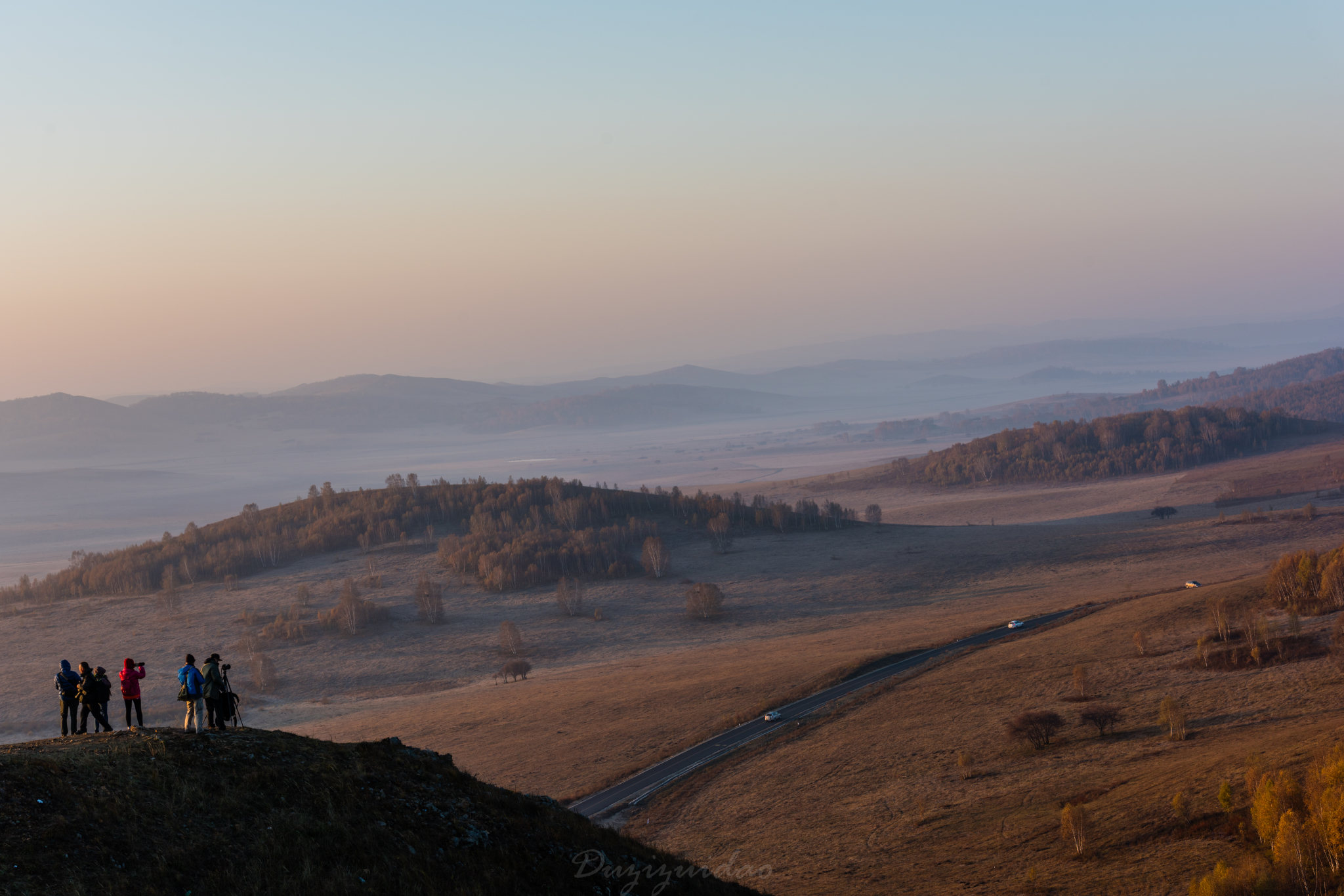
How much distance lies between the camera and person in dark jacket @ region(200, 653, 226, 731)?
75.0ft

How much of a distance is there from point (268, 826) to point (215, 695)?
5.53 m

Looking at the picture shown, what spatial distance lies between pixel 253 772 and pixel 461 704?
173 ft

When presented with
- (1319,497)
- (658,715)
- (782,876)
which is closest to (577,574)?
(658,715)

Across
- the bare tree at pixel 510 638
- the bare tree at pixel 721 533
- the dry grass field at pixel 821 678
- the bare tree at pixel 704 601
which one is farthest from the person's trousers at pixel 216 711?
the bare tree at pixel 721 533

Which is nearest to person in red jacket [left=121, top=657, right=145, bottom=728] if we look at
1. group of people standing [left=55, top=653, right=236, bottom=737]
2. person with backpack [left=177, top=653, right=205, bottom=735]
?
group of people standing [left=55, top=653, right=236, bottom=737]

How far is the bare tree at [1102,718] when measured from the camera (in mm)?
42375

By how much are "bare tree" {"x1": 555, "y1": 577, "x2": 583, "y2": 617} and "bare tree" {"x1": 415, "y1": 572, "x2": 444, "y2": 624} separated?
15996mm

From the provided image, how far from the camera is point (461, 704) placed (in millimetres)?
71062

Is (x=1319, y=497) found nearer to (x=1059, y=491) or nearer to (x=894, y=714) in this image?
(x=1059, y=491)

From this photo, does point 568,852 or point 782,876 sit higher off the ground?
point 568,852

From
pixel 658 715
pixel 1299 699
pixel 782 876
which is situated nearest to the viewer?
pixel 782 876

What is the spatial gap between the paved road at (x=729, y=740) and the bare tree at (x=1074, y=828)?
21.0 m

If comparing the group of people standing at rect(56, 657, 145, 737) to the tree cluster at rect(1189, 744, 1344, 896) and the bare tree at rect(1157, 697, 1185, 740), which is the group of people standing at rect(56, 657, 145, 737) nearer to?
the tree cluster at rect(1189, 744, 1344, 896)

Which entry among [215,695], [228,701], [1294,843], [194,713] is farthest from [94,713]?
[1294,843]
